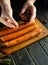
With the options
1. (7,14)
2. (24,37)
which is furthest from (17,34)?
(7,14)

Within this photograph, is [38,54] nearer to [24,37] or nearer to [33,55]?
[33,55]

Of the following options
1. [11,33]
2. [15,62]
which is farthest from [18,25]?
[15,62]

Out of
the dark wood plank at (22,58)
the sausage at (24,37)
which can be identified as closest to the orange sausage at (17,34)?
the sausage at (24,37)

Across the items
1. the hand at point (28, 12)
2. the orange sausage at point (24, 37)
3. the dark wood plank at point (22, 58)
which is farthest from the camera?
the hand at point (28, 12)

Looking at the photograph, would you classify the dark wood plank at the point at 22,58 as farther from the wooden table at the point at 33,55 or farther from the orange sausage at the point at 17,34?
the orange sausage at the point at 17,34

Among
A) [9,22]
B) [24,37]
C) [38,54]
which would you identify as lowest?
[38,54]

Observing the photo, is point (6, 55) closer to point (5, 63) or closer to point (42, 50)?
point (5, 63)
